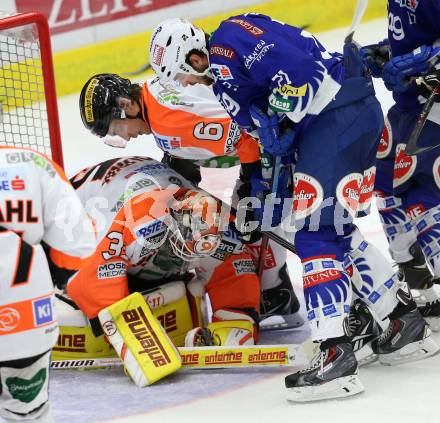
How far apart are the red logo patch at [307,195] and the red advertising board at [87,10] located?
158 inches

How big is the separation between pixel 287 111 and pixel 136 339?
0.94 m

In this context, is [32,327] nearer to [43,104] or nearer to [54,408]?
[54,408]

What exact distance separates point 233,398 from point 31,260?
121 cm

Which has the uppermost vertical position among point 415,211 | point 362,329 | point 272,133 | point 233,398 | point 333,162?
point 272,133

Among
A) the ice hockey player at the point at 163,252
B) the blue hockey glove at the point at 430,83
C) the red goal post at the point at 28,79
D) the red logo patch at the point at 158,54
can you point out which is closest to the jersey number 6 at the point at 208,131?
the ice hockey player at the point at 163,252

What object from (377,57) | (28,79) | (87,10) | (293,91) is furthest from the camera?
(87,10)

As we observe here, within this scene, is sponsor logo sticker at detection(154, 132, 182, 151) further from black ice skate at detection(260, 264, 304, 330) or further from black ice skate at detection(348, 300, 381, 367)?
black ice skate at detection(348, 300, 381, 367)

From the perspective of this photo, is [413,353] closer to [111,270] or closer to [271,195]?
[271,195]

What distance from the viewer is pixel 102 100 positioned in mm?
4184

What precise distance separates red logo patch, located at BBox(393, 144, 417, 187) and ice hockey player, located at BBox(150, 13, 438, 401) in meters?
0.41

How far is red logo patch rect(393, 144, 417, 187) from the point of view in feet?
13.7

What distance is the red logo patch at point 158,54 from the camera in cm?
389

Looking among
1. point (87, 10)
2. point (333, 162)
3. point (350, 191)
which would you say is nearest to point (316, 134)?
point (333, 162)

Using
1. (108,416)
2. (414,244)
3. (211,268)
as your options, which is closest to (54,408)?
(108,416)
